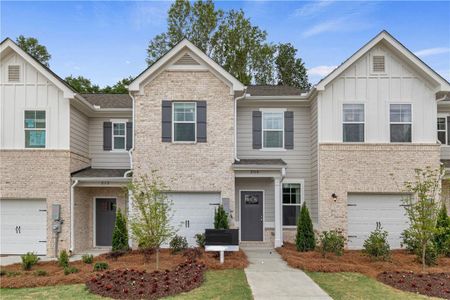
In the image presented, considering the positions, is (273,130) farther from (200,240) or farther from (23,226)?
(23,226)

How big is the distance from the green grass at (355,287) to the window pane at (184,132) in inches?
271

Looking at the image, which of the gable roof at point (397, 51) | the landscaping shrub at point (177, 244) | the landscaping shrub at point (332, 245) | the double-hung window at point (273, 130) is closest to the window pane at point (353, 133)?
the gable roof at point (397, 51)

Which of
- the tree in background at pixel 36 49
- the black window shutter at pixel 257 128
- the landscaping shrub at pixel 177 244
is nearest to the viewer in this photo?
the landscaping shrub at pixel 177 244

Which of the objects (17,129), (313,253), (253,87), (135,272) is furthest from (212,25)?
(135,272)

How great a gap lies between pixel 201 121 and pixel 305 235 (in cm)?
555

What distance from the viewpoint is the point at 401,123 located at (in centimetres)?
1684

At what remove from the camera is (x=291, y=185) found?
18.4 meters

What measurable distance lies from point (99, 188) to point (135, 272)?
23.9 ft

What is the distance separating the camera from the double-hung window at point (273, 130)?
60.5ft

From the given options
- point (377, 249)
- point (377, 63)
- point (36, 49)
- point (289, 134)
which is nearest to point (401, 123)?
point (377, 63)

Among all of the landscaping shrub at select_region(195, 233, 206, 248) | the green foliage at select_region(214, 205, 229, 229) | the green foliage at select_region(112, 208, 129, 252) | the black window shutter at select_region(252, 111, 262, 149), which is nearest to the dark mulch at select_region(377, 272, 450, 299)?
the green foliage at select_region(214, 205, 229, 229)

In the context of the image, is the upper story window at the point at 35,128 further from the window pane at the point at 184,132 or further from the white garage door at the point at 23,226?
the window pane at the point at 184,132

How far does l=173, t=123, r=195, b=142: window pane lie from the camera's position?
16750 millimetres

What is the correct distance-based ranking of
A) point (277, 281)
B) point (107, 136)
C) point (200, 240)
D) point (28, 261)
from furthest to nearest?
1. point (107, 136)
2. point (200, 240)
3. point (28, 261)
4. point (277, 281)
